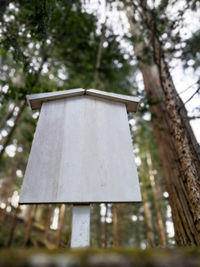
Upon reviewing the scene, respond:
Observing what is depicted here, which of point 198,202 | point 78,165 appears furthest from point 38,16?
point 198,202

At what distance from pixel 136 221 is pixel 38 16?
41.7 feet

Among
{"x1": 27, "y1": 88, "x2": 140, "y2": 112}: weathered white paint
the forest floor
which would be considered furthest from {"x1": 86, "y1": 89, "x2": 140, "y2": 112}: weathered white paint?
the forest floor

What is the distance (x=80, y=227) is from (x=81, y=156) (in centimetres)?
74

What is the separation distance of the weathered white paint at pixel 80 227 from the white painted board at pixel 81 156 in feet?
0.58

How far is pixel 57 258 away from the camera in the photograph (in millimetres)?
682

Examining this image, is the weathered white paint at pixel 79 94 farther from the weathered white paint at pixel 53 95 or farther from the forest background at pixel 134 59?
the forest background at pixel 134 59

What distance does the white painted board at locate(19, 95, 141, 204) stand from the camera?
1.67 m

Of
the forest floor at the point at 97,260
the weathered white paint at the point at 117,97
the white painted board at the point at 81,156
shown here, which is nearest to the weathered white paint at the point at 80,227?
the white painted board at the point at 81,156

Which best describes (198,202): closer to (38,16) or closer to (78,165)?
(78,165)

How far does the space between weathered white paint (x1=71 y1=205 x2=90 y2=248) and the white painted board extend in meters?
0.18

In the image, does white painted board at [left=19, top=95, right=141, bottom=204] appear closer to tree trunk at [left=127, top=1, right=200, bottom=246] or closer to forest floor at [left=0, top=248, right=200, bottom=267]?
forest floor at [left=0, top=248, right=200, bottom=267]

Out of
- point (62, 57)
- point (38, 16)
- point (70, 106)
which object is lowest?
point (70, 106)

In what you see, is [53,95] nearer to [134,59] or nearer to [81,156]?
[81,156]

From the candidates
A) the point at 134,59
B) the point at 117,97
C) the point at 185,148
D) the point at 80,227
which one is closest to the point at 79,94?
the point at 117,97
